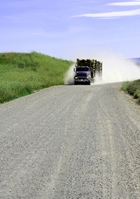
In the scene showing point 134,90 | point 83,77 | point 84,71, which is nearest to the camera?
point 134,90

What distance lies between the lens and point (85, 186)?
8.11m

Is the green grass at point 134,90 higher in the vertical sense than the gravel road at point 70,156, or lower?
lower

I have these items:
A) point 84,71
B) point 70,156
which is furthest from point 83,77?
point 70,156

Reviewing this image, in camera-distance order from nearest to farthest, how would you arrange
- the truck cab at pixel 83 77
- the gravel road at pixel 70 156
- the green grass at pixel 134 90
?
the gravel road at pixel 70 156 < the green grass at pixel 134 90 < the truck cab at pixel 83 77

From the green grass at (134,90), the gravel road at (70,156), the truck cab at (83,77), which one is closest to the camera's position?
the gravel road at (70,156)

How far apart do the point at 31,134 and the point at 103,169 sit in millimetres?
5221

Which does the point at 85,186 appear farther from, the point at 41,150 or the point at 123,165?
the point at 41,150

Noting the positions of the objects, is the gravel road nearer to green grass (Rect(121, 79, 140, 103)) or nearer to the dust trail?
green grass (Rect(121, 79, 140, 103))

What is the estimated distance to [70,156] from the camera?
10.9 metres

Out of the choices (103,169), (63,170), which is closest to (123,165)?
(103,169)

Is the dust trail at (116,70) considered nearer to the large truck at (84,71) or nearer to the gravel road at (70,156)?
the large truck at (84,71)

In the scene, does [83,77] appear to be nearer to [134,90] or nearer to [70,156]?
[134,90]

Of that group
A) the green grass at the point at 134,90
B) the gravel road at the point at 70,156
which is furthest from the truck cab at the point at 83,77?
the gravel road at the point at 70,156

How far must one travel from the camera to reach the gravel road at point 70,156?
791 cm
